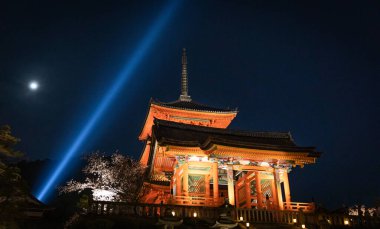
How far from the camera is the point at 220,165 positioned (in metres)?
27.2

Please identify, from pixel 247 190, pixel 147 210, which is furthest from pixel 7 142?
pixel 247 190

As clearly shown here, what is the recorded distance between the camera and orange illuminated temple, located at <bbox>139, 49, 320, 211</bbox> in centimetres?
2541

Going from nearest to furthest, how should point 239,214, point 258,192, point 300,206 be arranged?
point 239,214, point 300,206, point 258,192

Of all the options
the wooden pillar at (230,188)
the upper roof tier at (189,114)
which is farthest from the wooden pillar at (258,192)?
the upper roof tier at (189,114)

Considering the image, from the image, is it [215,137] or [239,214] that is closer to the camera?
[239,214]

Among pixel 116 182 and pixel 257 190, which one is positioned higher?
pixel 116 182

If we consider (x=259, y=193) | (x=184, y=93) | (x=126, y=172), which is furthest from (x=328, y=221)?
(x=184, y=93)

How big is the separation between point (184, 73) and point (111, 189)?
1023 inches

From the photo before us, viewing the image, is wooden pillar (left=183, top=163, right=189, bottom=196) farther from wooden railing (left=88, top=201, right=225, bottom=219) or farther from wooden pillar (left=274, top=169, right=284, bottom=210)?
wooden pillar (left=274, top=169, right=284, bottom=210)

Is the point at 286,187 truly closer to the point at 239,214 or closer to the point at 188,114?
the point at 239,214

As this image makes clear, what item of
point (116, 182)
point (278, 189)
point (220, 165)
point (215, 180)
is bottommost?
point (278, 189)

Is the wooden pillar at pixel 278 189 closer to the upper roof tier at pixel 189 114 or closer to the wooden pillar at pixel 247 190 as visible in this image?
the wooden pillar at pixel 247 190

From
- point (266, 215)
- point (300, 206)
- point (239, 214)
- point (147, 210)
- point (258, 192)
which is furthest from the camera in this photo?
point (258, 192)

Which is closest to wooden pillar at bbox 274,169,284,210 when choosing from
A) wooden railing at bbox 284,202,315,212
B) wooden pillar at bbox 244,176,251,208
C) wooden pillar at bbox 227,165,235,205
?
wooden railing at bbox 284,202,315,212
